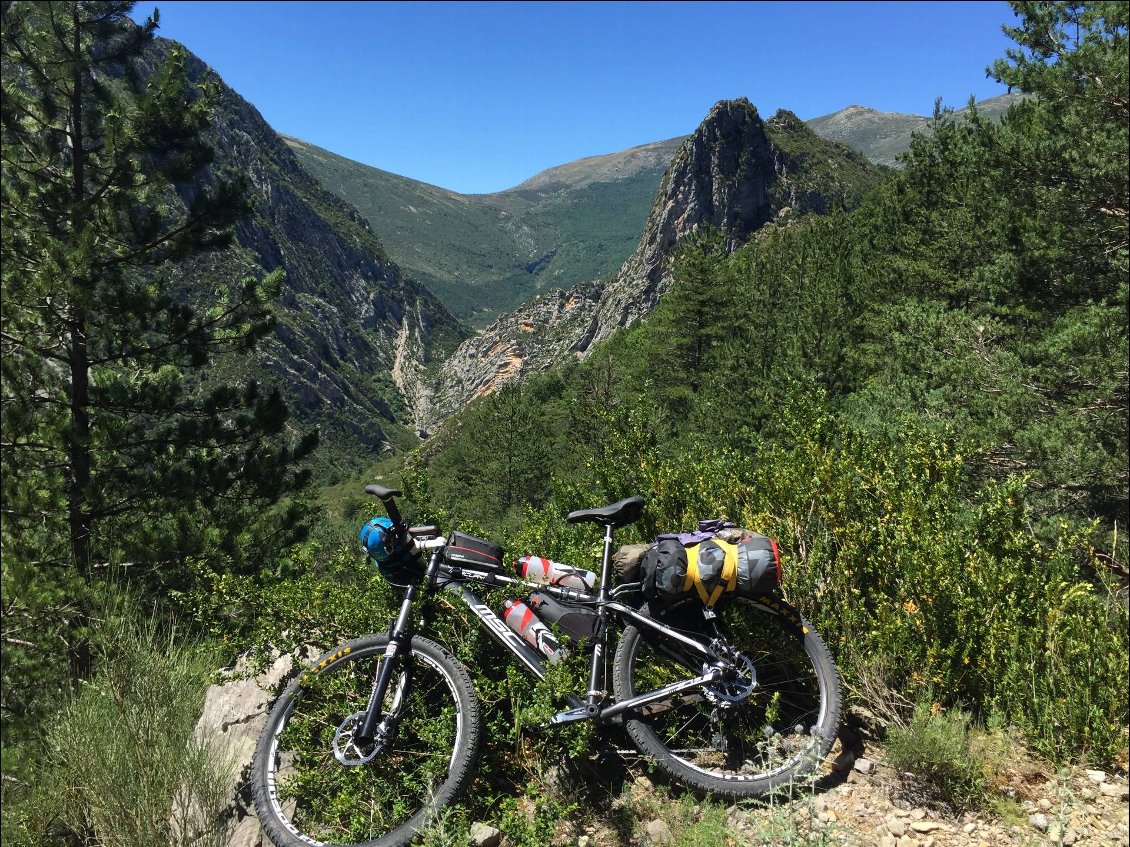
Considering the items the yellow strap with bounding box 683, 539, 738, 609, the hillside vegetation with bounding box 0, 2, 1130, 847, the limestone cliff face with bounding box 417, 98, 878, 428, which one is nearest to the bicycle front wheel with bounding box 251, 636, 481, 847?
the hillside vegetation with bounding box 0, 2, 1130, 847

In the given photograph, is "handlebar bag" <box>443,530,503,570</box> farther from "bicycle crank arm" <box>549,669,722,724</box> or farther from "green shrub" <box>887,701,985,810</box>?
"green shrub" <box>887,701,985,810</box>

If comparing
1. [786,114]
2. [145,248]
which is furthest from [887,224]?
[786,114]

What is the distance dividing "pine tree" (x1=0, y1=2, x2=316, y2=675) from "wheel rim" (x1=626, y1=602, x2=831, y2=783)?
6662 millimetres

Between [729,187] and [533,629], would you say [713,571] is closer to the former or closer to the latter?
[533,629]

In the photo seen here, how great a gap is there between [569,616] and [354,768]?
1186 millimetres

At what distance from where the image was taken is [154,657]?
315 cm

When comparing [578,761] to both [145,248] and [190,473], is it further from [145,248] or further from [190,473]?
[145,248]

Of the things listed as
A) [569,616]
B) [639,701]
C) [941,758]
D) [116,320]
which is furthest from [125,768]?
[116,320]

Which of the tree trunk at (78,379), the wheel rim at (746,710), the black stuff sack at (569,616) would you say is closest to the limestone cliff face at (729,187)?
the tree trunk at (78,379)

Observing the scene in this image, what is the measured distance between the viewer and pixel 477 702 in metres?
2.96

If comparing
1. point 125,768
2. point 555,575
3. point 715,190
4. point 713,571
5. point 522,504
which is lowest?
point 522,504

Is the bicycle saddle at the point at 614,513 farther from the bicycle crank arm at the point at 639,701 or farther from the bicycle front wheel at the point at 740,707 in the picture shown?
the bicycle crank arm at the point at 639,701

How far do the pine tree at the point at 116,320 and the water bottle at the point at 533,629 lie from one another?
599cm

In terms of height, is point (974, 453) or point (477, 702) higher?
point (974, 453)
